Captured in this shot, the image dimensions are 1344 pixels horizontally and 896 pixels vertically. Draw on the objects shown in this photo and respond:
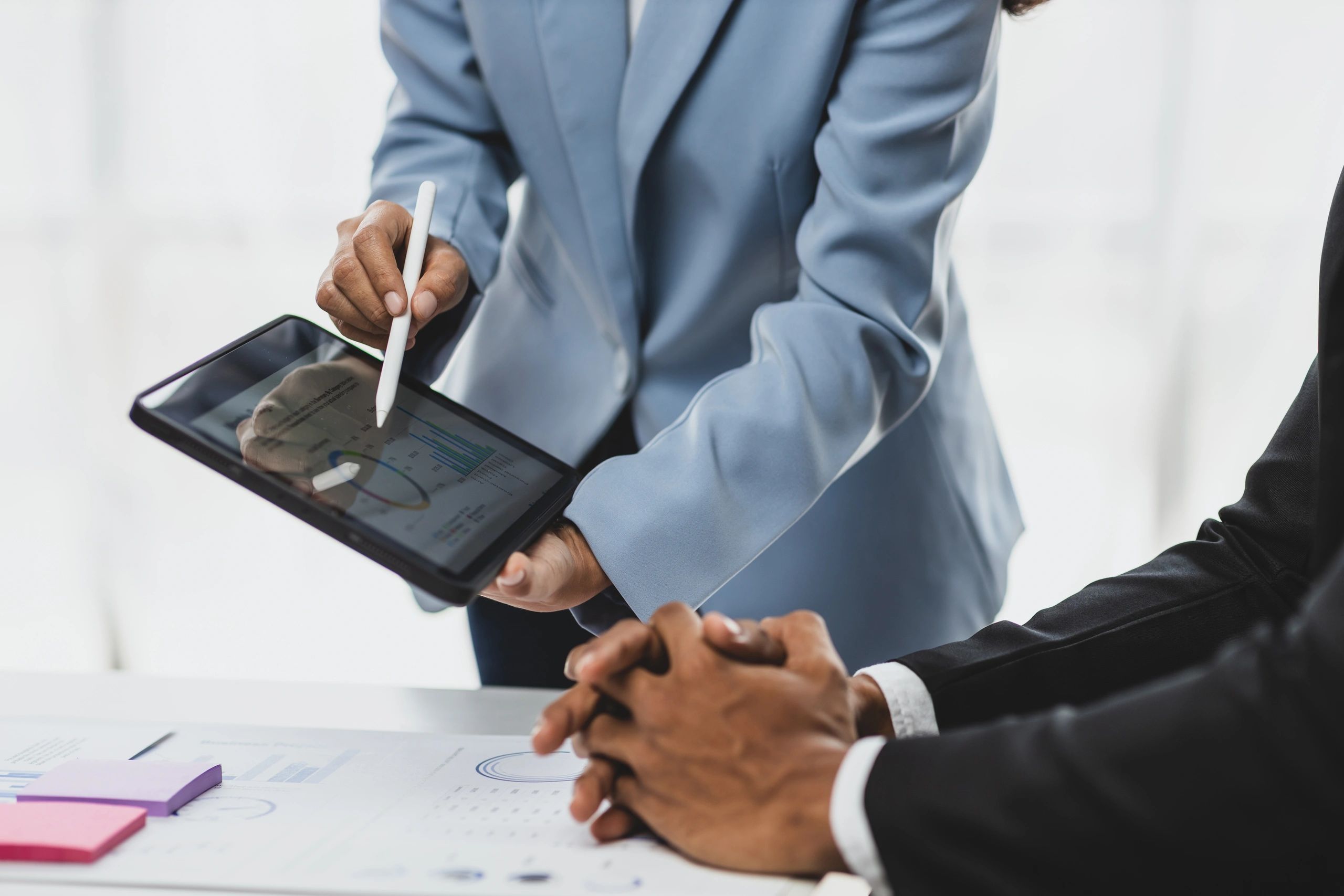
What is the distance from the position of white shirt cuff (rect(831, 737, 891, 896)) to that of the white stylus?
40cm

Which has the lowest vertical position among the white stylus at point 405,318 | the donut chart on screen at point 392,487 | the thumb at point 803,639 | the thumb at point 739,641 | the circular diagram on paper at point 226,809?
the circular diagram on paper at point 226,809

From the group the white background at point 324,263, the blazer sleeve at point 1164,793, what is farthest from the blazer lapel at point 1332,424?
the white background at point 324,263

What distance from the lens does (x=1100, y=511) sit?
218 cm

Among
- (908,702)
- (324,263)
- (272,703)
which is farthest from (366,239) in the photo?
(324,263)

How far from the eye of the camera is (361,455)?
71 cm

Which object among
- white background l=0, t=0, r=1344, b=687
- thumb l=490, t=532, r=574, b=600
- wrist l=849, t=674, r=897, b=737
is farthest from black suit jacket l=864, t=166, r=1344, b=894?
white background l=0, t=0, r=1344, b=687

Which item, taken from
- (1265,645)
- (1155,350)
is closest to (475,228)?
(1265,645)

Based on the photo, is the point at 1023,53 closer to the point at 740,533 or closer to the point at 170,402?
the point at 740,533

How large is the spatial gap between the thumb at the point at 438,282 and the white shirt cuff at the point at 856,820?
0.49 m

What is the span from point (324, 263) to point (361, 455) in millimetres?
1641

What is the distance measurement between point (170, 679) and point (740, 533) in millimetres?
565

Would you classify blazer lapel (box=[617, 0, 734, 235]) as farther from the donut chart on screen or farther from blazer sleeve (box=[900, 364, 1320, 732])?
blazer sleeve (box=[900, 364, 1320, 732])

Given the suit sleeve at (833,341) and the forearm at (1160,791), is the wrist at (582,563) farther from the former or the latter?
the forearm at (1160,791)

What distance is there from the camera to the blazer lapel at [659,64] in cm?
91
